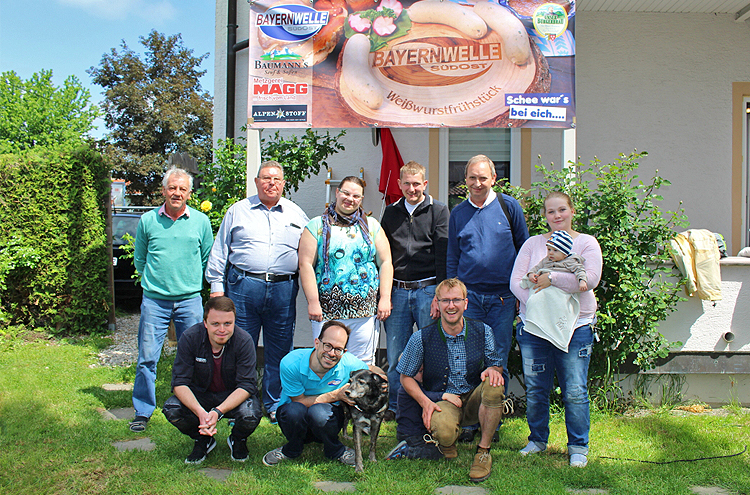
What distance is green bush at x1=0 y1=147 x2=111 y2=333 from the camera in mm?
6652

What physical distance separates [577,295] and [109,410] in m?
3.55

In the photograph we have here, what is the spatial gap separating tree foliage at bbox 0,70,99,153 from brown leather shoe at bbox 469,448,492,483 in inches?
389

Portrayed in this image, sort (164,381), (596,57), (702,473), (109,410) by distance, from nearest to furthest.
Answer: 1. (702,473)
2. (109,410)
3. (164,381)
4. (596,57)

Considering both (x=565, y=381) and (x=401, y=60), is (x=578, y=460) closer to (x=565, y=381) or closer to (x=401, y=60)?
(x=565, y=381)

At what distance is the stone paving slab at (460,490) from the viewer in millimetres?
2857

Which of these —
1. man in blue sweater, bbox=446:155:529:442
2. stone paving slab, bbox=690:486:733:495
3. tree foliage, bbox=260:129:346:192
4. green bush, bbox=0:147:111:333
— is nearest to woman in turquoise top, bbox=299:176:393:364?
man in blue sweater, bbox=446:155:529:442

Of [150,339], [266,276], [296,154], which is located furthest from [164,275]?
[296,154]

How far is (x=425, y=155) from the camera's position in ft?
21.1

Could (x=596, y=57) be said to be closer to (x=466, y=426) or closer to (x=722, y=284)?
(x=722, y=284)

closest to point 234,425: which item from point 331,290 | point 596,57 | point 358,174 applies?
point 331,290

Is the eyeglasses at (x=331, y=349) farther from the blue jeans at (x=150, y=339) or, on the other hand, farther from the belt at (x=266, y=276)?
the blue jeans at (x=150, y=339)

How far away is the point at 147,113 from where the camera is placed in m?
27.3

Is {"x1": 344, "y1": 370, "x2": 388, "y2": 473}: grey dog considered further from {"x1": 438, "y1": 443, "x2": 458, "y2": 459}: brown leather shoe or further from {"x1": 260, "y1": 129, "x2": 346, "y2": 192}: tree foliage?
{"x1": 260, "y1": 129, "x2": 346, "y2": 192}: tree foliage

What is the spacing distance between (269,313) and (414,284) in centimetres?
106
